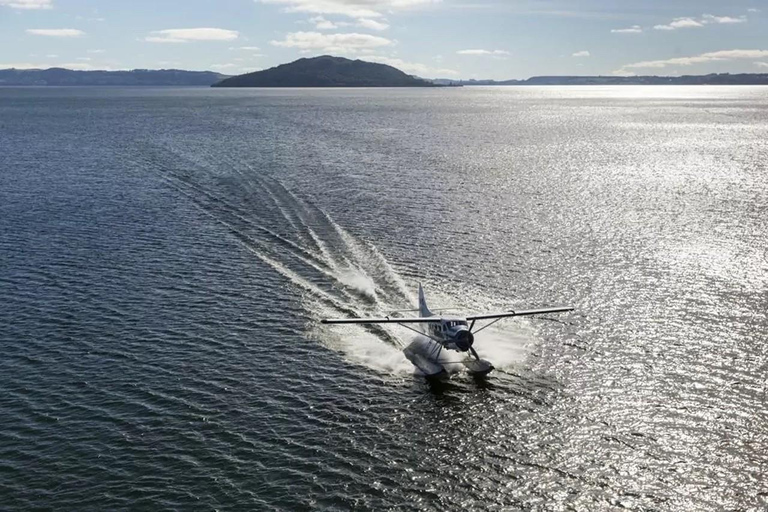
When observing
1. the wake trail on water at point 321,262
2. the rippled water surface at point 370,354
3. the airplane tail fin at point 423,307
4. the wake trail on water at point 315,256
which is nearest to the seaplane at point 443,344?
the wake trail on water at point 321,262

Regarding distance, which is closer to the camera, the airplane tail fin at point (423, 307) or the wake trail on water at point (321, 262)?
the wake trail on water at point (321, 262)

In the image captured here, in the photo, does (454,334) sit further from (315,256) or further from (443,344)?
(315,256)

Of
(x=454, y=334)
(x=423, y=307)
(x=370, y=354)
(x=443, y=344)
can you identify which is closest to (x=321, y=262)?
(x=423, y=307)

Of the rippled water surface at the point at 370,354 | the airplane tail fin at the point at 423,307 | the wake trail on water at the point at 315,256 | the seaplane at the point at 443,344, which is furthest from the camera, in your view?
the airplane tail fin at the point at 423,307

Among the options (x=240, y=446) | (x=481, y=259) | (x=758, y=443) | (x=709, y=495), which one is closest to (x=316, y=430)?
(x=240, y=446)

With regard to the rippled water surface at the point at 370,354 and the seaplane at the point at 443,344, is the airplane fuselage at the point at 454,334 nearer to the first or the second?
the seaplane at the point at 443,344

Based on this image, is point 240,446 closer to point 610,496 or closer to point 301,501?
point 301,501

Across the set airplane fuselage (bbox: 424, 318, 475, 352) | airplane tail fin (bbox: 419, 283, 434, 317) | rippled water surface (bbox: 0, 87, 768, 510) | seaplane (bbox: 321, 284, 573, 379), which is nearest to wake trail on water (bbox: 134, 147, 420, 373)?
rippled water surface (bbox: 0, 87, 768, 510)
